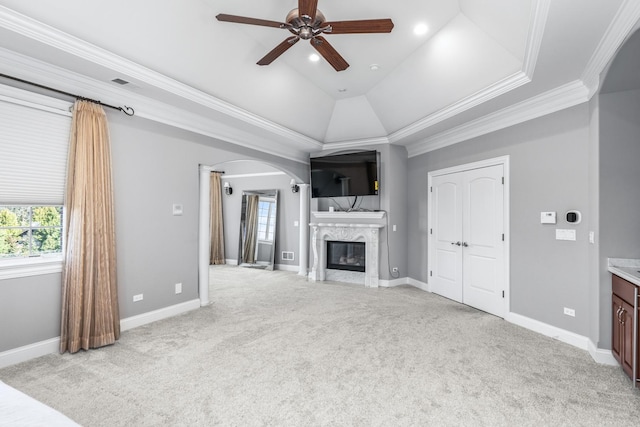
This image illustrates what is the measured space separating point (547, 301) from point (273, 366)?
10.3ft

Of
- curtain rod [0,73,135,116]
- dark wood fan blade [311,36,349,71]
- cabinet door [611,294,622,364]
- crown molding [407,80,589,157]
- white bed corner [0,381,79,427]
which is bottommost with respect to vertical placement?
cabinet door [611,294,622,364]

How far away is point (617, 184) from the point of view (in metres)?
2.95

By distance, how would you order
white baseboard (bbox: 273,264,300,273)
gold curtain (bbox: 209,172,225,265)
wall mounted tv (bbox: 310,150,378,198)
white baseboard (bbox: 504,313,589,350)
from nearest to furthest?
white baseboard (bbox: 504,313,589,350), wall mounted tv (bbox: 310,150,378,198), white baseboard (bbox: 273,264,300,273), gold curtain (bbox: 209,172,225,265)

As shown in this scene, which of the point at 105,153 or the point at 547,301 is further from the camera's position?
the point at 547,301

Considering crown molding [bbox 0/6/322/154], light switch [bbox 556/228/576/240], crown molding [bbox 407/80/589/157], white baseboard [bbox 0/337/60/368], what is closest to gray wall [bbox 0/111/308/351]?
white baseboard [bbox 0/337/60/368]

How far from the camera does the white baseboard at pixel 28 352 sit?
2734mm

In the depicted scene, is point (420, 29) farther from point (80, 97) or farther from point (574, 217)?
point (80, 97)

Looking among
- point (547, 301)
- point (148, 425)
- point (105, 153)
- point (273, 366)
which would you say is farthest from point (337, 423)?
point (105, 153)

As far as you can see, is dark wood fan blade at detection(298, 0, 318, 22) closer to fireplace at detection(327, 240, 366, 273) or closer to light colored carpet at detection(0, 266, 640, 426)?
light colored carpet at detection(0, 266, 640, 426)

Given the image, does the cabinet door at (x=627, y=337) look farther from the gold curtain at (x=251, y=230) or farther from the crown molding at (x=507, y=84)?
the gold curtain at (x=251, y=230)

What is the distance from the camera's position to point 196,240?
4508 mm

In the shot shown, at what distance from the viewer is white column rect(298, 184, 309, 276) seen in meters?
6.91

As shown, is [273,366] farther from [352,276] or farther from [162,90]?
[352,276]

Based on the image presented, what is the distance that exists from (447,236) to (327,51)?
3.53 meters
